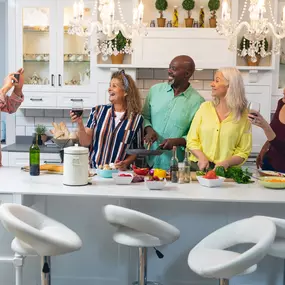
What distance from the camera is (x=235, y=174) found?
299cm

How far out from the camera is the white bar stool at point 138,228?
2.30 meters

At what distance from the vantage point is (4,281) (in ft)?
9.40

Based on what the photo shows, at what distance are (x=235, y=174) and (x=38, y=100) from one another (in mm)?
2564

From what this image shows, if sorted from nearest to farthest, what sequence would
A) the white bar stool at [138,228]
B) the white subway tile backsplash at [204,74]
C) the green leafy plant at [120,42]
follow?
the white bar stool at [138,228]
the green leafy plant at [120,42]
the white subway tile backsplash at [204,74]

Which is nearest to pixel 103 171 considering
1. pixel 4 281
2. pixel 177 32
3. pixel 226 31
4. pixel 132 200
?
pixel 132 200

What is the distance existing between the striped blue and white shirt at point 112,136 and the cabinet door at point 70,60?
4.55 feet

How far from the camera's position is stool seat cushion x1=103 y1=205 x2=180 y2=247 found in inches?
90.7

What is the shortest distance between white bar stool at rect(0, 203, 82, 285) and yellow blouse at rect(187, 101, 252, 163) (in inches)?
51.7

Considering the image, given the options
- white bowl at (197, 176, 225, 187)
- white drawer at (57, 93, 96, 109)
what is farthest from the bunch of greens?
white drawer at (57, 93, 96, 109)

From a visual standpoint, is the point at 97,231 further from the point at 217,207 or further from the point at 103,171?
the point at 217,207

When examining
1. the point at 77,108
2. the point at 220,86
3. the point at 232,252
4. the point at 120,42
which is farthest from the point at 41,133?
the point at 232,252

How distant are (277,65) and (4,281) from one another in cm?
322

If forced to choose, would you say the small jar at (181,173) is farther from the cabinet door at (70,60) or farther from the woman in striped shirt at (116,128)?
the cabinet door at (70,60)

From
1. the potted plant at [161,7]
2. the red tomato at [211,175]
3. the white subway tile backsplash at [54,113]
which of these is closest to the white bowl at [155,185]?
the red tomato at [211,175]
